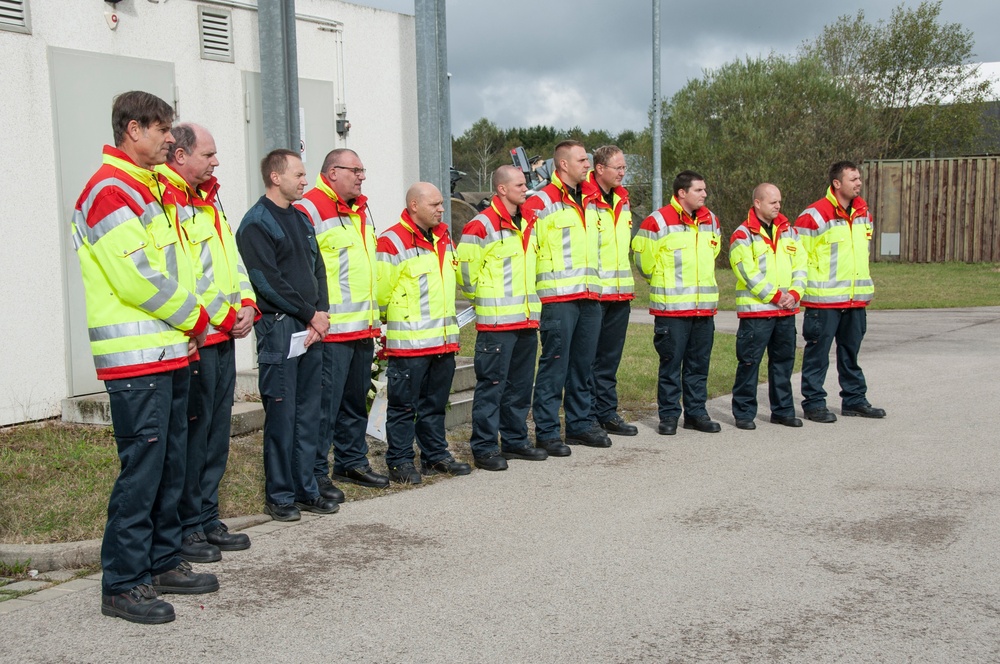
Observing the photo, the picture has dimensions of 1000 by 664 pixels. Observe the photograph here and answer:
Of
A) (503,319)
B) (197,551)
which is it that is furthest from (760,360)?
(197,551)

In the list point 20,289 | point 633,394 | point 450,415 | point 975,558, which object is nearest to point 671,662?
point 975,558

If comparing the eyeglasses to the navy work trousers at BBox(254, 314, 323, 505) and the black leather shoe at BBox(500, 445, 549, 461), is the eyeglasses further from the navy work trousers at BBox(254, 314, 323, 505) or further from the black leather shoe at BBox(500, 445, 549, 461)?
the black leather shoe at BBox(500, 445, 549, 461)

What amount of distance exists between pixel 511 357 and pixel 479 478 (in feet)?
3.28

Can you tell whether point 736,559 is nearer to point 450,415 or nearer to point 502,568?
point 502,568

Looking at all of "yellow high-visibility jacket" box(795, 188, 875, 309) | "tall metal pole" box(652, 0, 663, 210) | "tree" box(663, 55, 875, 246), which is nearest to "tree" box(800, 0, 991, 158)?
"tree" box(663, 55, 875, 246)

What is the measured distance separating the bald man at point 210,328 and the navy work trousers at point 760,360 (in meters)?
4.81

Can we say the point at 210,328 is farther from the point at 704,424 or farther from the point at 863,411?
the point at 863,411

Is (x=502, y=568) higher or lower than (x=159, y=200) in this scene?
lower

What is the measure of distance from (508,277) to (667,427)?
2.11 m

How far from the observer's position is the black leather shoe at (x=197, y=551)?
18.0 feet

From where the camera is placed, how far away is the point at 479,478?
24.3 ft

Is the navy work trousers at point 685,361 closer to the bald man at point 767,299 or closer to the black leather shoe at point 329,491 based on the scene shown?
the bald man at point 767,299

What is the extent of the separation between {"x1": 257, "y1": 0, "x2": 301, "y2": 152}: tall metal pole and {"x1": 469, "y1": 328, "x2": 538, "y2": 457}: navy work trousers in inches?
82.4

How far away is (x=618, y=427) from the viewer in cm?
893
